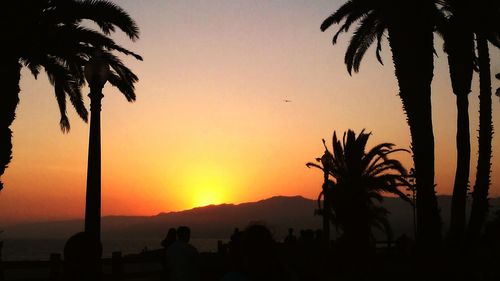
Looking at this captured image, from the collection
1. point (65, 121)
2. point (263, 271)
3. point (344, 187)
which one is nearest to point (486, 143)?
point (344, 187)

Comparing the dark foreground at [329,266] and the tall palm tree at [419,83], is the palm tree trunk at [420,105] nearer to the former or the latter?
the tall palm tree at [419,83]

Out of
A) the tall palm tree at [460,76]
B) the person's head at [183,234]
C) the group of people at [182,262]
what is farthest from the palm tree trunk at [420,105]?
the group of people at [182,262]

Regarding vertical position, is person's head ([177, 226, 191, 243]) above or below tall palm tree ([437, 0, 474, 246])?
below

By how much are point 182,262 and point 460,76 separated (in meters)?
16.9

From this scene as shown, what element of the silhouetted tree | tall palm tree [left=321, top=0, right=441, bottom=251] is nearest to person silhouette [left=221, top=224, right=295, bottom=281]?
tall palm tree [left=321, top=0, right=441, bottom=251]

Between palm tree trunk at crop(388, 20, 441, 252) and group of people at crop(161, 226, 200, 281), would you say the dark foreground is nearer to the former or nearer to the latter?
group of people at crop(161, 226, 200, 281)

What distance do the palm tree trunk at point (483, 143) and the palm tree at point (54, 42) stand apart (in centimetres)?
1323

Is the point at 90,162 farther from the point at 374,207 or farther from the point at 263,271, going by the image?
the point at 374,207

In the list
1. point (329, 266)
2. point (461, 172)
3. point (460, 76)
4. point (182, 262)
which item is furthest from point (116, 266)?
point (460, 76)

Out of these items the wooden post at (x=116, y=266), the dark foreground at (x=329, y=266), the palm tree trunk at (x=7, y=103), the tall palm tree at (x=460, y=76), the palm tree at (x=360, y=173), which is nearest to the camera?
the dark foreground at (x=329, y=266)

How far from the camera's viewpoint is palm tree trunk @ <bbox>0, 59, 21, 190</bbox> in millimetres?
13031

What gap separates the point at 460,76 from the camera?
21938mm

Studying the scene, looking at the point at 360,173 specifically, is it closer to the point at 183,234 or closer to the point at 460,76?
the point at 460,76

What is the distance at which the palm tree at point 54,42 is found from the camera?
13273mm
